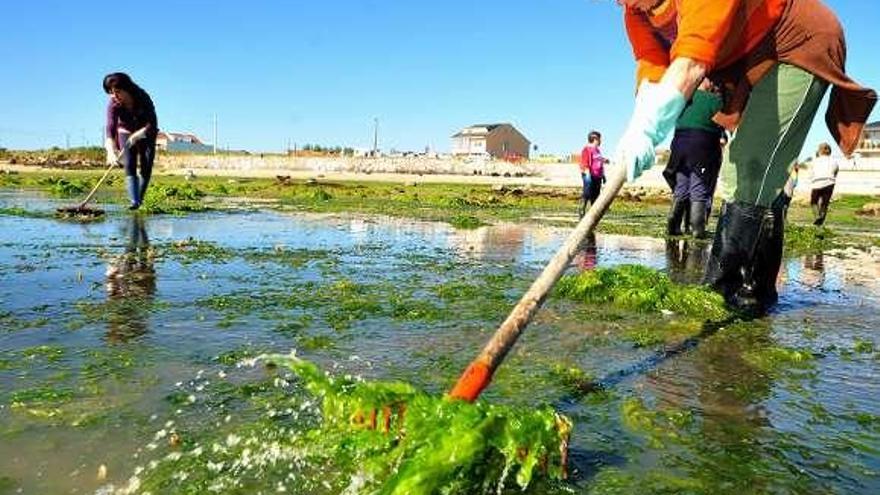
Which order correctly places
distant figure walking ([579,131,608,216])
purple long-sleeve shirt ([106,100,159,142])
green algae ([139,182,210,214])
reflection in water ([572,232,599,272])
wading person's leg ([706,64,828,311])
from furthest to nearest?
distant figure walking ([579,131,608,216])
green algae ([139,182,210,214])
purple long-sleeve shirt ([106,100,159,142])
reflection in water ([572,232,599,272])
wading person's leg ([706,64,828,311])

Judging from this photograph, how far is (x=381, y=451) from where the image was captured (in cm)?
230

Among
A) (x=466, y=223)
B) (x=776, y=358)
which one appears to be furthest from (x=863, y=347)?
(x=466, y=223)

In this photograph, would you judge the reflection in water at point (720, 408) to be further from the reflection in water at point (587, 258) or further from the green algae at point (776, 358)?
the reflection in water at point (587, 258)

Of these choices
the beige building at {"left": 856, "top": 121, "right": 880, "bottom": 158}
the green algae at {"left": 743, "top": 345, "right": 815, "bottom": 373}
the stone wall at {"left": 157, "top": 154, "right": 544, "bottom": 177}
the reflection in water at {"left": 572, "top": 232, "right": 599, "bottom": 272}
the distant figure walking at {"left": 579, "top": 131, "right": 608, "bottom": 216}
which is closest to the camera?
the green algae at {"left": 743, "top": 345, "right": 815, "bottom": 373}

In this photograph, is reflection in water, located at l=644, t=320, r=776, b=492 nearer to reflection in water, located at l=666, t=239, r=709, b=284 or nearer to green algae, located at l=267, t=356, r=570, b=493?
green algae, located at l=267, t=356, r=570, b=493

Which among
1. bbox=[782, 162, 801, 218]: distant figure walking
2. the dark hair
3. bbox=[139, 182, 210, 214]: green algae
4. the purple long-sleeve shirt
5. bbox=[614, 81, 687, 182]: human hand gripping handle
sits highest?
the dark hair

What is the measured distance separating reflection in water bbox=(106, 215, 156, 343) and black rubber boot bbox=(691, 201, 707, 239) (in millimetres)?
7142

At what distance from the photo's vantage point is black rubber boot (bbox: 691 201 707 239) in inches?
403

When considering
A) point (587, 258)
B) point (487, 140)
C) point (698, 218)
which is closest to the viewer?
point (587, 258)

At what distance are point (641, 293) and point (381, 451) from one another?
3266mm

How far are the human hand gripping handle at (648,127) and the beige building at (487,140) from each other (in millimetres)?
118242

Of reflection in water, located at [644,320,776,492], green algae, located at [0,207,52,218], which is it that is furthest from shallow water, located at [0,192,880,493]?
green algae, located at [0,207,52,218]

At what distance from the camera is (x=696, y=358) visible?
3756mm

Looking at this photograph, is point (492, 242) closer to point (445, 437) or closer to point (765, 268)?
point (765, 268)
